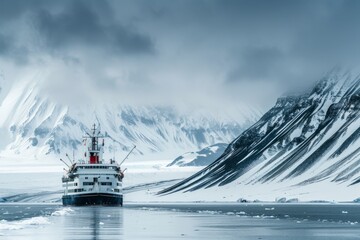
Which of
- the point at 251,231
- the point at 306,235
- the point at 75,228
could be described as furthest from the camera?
the point at 75,228

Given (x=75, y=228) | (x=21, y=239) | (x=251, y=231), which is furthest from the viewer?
(x=75, y=228)

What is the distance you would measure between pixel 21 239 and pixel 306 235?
3086 cm

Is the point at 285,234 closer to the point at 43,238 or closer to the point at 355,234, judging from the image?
the point at 355,234

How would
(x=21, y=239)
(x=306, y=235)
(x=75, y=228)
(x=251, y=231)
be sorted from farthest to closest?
1. (x=75, y=228)
2. (x=251, y=231)
3. (x=306, y=235)
4. (x=21, y=239)

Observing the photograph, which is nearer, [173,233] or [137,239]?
[137,239]

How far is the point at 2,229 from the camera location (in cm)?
10912

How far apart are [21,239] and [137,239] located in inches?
461

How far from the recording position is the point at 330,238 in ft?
308

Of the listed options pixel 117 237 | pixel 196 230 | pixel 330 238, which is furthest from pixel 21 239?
pixel 330 238

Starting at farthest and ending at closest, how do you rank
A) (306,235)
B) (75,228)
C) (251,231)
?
(75,228), (251,231), (306,235)

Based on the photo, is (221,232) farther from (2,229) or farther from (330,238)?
(2,229)

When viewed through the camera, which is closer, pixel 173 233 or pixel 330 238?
pixel 330 238

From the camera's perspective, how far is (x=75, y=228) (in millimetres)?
114625

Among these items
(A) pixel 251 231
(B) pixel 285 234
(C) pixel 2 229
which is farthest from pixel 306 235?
(C) pixel 2 229
